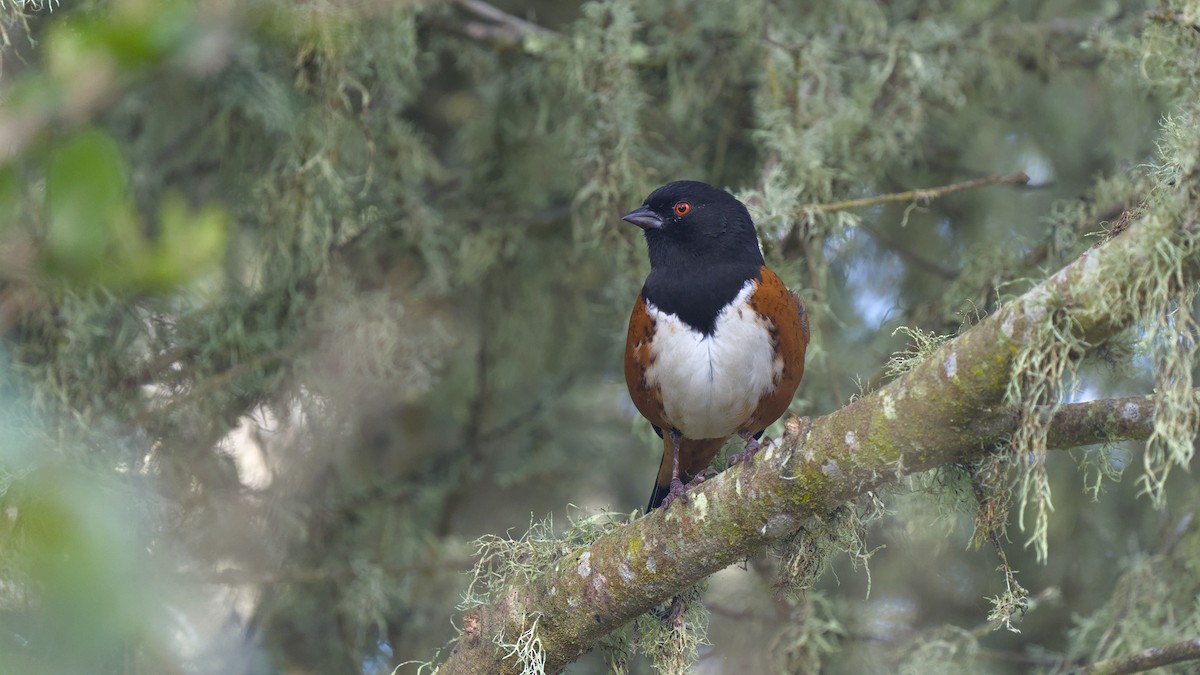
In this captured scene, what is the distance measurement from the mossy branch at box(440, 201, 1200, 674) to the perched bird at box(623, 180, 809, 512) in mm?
459

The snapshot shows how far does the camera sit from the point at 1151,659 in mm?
2379

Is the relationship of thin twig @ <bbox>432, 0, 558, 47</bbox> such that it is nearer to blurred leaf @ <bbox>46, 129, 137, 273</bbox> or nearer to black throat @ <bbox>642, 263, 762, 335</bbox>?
black throat @ <bbox>642, 263, 762, 335</bbox>

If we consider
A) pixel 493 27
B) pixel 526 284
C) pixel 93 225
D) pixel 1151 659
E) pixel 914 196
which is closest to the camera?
pixel 93 225

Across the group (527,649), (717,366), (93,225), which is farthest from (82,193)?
(717,366)

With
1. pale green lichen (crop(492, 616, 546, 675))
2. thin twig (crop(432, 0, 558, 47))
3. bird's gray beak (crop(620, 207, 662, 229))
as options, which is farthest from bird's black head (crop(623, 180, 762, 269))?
pale green lichen (crop(492, 616, 546, 675))

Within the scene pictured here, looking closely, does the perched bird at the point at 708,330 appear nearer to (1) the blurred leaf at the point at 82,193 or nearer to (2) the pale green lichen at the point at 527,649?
(2) the pale green lichen at the point at 527,649

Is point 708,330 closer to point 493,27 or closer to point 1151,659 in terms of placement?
point 1151,659

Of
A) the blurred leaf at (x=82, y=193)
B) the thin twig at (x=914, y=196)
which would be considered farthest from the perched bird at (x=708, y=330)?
the blurred leaf at (x=82, y=193)

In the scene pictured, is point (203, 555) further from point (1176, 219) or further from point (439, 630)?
point (1176, 219)

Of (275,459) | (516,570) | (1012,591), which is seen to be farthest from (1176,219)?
(275,459)

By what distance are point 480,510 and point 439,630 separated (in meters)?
0.58

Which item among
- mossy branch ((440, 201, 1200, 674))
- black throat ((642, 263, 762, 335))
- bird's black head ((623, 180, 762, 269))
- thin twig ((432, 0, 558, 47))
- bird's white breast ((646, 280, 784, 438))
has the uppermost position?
thin twig ((432, 0, 558, 47))

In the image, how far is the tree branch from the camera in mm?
2309

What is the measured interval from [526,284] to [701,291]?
4.61ft
